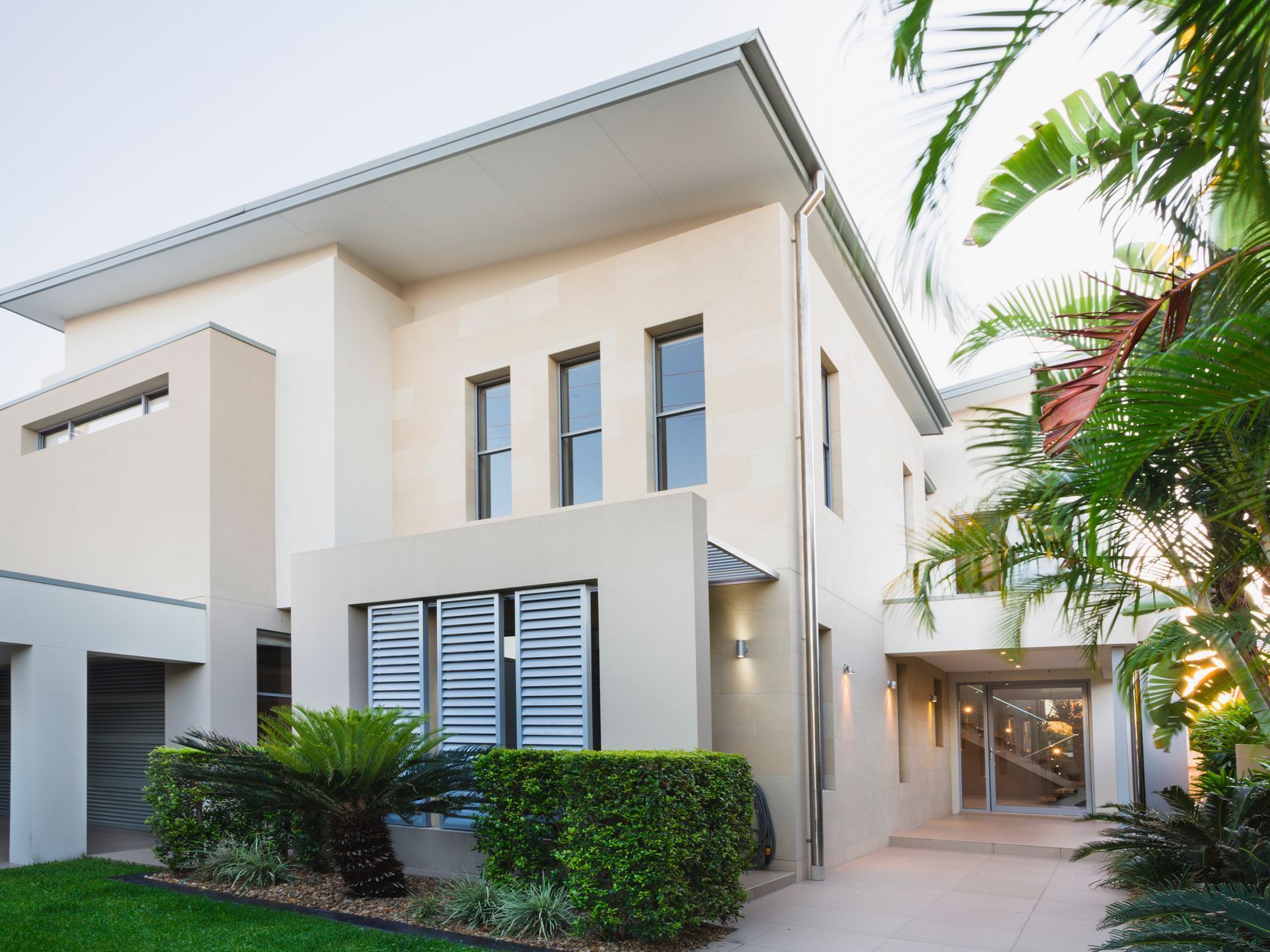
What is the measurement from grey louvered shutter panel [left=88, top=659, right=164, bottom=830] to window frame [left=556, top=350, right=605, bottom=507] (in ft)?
19.2

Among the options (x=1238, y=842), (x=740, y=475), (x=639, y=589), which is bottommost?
(x=1238, y=842)

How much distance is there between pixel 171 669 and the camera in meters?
→ 12.1

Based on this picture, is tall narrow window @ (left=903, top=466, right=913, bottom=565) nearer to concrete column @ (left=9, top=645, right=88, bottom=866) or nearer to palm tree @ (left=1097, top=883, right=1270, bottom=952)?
palm tree @ (left=1097, top=883, right=1270, bottom=952)

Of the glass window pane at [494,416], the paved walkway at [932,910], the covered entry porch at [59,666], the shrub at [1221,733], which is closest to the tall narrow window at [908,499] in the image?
the shrub at [1221,733]

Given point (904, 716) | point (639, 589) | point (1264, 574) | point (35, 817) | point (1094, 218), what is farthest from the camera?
point (904, 716)

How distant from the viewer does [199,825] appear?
31.2 feet

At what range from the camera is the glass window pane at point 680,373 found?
37.9 ft

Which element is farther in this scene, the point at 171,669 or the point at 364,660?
the point at 171,669

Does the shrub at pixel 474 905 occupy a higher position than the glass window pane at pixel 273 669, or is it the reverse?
the glass window pane at pixel 273 669

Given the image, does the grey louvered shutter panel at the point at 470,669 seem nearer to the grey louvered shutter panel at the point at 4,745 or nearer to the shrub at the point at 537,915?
the shrub at the point at 537,915

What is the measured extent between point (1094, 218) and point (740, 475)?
21.7 feet

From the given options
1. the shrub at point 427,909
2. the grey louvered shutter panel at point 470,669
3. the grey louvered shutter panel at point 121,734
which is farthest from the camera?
the grey louvered shutter panel at point 121,734

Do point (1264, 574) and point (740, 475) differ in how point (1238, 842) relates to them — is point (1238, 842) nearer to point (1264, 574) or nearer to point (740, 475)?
point (1264, 574)

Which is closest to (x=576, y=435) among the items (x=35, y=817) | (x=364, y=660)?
(x=364, y=660)
